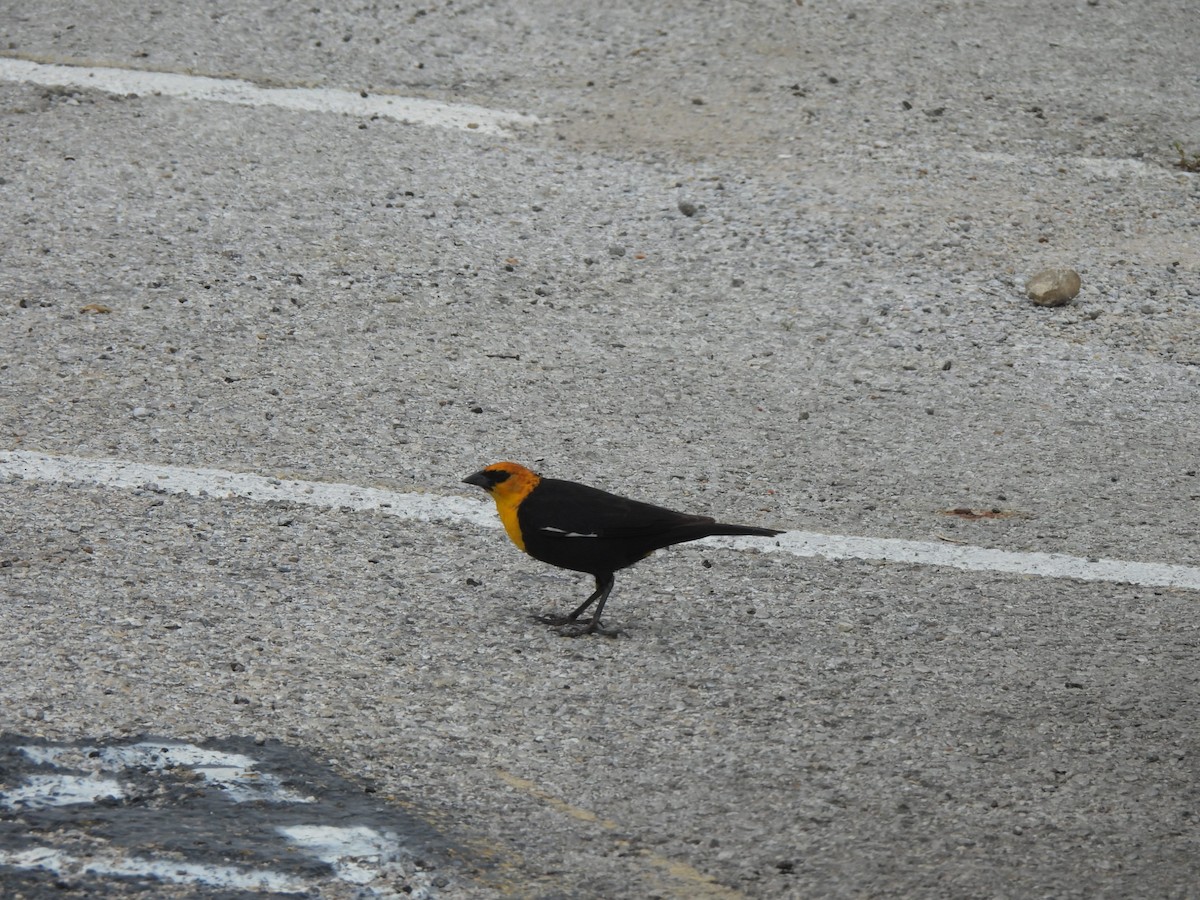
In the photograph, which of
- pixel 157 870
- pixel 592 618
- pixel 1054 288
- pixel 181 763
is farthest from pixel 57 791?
pixel 1054 288

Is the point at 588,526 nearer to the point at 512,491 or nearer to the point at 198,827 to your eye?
the point at 512,491

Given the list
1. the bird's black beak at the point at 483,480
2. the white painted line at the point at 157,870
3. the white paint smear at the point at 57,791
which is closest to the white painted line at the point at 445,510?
the bird's black beak at the point at 483,480

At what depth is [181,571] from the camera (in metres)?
5.30

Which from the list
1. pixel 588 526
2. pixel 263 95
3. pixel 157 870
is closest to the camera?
pixel 157 870

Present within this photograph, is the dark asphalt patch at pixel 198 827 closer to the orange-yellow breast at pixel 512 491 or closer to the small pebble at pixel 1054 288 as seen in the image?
the orange-yellow breast at pixel 512 491

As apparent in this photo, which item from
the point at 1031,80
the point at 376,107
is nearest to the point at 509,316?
the point at 376,107

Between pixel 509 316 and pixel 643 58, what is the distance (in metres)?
4.07

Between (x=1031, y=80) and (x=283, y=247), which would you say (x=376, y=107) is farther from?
(x=1031, y=80)

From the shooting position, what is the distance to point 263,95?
408 inches

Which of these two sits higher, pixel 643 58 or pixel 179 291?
pixel 643 58

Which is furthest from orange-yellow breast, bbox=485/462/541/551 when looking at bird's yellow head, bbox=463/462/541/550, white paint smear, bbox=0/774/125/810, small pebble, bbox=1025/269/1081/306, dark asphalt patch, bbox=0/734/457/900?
small pebble, bbox=1025/269/1081/306

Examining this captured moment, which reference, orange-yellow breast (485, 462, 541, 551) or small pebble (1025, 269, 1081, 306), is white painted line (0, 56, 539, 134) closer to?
small pebble (1025, 269, 1081, 306)

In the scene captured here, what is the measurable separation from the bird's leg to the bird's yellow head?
309 millimetres

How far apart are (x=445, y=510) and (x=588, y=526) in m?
1.33
